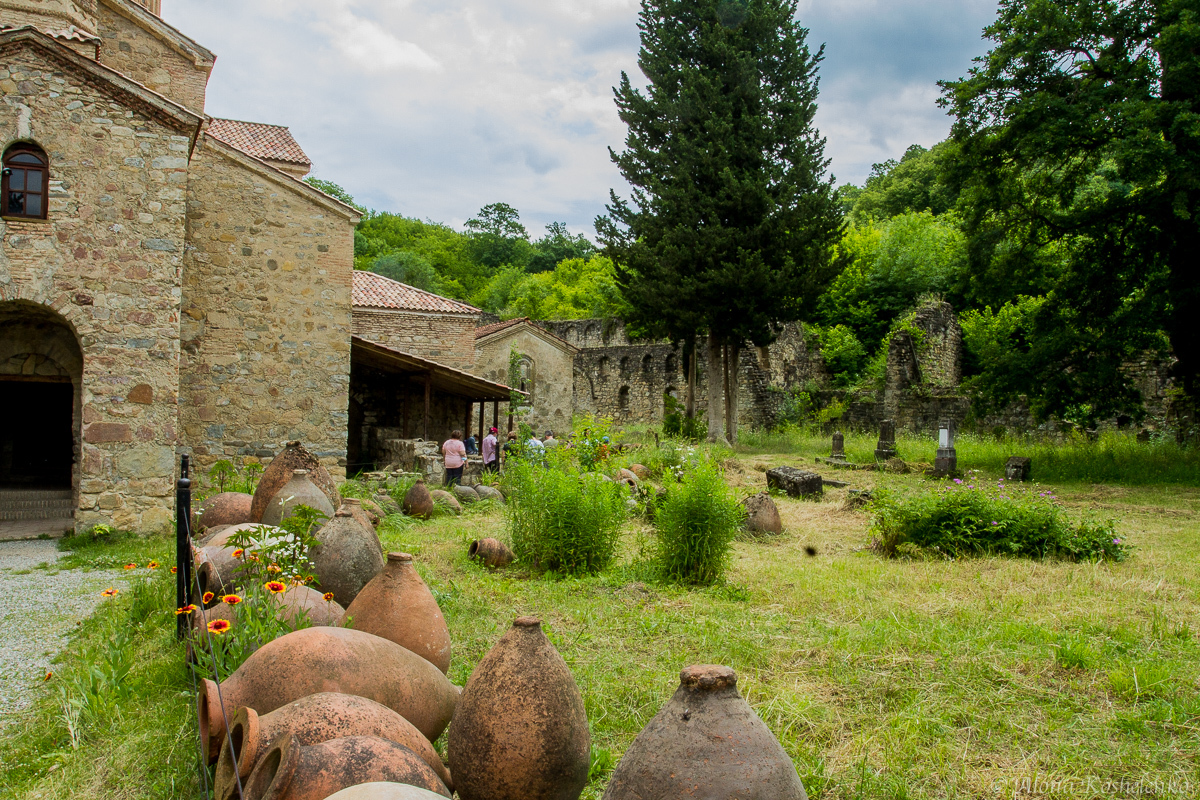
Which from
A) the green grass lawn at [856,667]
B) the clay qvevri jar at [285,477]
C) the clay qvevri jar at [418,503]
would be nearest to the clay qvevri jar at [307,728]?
the green grass lawn at [856,667]

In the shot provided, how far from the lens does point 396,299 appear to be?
19938 millimetres

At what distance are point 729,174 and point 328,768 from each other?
56.5ft

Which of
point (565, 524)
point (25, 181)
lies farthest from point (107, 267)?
point (565, 524)

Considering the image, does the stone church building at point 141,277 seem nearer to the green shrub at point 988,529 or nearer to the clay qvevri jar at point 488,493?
the clay qvevri jar at point 488,493

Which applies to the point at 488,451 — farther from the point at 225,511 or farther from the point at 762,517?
the point at 225,511

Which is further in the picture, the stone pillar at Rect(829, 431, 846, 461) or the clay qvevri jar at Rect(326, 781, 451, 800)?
the stone pillar at Rect(829, 431, 846, 461)

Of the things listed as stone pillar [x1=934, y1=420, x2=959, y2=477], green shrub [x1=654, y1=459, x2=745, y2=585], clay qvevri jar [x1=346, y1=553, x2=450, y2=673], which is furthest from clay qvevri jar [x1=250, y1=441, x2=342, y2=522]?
stone pillar [x1=934, y1=420, x2=959, y2=477]

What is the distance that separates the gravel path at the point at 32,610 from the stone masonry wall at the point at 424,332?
11977 millimetres

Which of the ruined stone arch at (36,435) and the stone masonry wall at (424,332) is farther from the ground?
the stone masonry wall at (424,332)

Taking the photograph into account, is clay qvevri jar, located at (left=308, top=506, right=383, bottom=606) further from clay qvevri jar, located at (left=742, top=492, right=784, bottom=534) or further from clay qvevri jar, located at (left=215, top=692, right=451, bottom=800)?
clay qvevri jar, located at (left=742, top=492, right=784, bottom=534)

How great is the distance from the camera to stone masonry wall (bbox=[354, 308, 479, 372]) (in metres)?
19.4

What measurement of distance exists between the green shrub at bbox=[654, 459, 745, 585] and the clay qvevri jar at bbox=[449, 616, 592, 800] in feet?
12.3

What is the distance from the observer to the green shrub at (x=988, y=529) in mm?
7266

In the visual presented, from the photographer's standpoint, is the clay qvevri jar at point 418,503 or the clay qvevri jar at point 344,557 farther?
the clay qvevri jar at point 418,503
